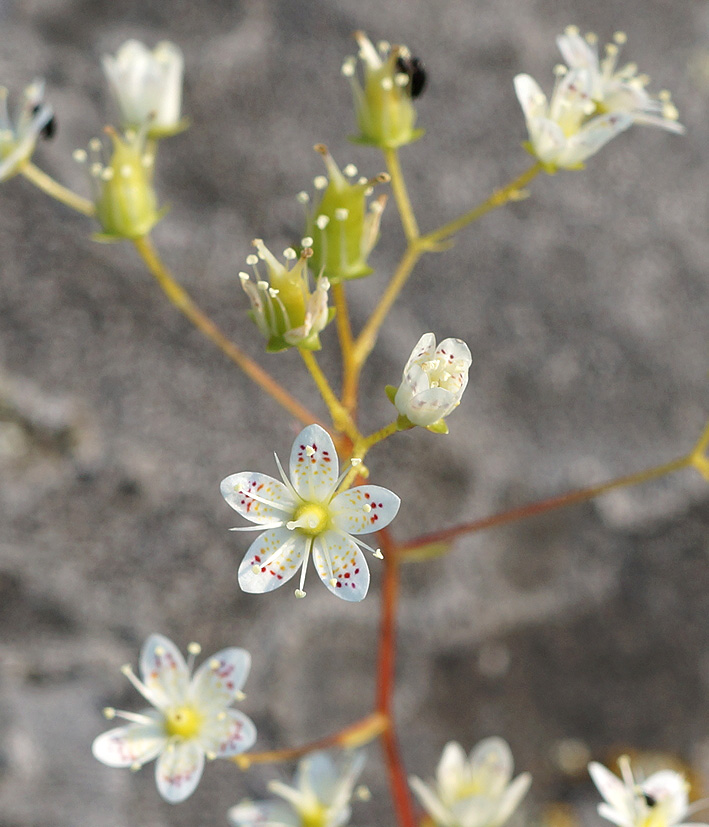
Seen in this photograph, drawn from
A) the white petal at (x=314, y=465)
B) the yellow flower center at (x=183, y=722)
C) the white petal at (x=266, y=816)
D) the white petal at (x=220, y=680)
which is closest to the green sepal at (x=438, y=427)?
the white petal at (x=314, y=465)

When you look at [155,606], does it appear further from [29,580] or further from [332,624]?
[332,624]

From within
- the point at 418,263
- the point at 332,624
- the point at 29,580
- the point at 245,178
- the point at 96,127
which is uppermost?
the point at 96,127

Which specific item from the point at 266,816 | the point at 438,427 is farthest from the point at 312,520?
the point at 266,816

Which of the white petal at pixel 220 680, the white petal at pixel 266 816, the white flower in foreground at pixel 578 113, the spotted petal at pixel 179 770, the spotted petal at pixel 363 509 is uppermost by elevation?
the white flower in foreground at pixel 578 113

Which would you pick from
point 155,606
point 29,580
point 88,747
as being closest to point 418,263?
point 155,606

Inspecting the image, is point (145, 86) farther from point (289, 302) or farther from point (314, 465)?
point (314, 465)

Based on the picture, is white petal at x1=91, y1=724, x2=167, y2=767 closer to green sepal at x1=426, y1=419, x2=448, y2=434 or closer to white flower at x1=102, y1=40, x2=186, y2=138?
green sepal at x1=426, y1=419, x2=448, y2=434

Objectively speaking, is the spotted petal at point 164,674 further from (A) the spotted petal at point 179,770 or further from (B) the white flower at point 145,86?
(B) the white flower at point 145,86
